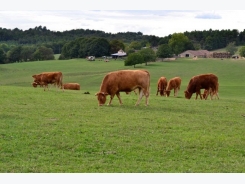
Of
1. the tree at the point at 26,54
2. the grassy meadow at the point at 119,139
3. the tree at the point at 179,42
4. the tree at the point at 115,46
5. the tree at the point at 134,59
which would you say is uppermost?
the tree at the point at 179,42

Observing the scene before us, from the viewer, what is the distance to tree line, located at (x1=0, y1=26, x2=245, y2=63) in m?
118

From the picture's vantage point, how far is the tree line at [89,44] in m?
118

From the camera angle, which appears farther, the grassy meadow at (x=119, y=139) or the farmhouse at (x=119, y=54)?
the farmhouse at (x=119, y=54)

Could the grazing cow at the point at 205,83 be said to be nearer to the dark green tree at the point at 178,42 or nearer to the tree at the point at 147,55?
the tree at the point at 147,55

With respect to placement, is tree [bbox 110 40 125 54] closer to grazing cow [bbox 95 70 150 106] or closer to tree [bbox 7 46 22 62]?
tree [bbox 7 46 22 62]

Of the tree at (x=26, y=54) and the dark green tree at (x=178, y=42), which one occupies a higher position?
the dark green tree at (x=178, y=42)

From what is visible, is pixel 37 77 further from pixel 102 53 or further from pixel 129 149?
pixel 102 53

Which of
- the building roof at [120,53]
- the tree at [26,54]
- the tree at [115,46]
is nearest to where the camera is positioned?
the building roof at [120,53]

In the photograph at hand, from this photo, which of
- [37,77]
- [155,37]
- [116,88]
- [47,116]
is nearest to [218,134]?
[47,116]

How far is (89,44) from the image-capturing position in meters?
118

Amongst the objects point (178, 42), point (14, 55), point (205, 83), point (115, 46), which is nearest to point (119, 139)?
point (205, 83)

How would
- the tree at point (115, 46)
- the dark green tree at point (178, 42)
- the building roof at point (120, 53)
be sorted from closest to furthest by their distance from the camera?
the building roof at point (120, 53) → the tree at point (115, 46) → the dark green tree at point (178, 42)

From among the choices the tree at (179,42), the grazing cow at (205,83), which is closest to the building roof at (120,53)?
the tree at (179,42)

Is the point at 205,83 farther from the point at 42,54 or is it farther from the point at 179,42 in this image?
the point at 179,42
